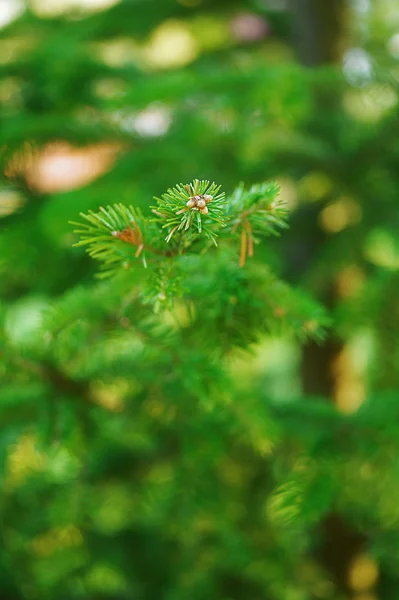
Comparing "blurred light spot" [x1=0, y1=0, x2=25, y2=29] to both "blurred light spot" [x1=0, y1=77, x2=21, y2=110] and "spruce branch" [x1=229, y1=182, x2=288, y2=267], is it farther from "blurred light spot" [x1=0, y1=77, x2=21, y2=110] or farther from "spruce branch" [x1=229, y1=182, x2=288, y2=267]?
"spruce branch" [x1=229, y1=182, x2=288, y2=267]


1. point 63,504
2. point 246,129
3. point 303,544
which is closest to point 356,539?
point 303,544

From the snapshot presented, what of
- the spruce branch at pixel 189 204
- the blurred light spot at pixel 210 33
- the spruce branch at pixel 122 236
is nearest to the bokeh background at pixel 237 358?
the blurred light spot at pixel 210 33

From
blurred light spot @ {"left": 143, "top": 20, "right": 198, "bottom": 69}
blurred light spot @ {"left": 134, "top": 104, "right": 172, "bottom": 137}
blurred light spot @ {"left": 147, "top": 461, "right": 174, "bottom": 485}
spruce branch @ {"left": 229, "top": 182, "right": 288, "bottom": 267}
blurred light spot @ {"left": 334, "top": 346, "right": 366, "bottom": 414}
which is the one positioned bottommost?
blurred light spot @ {"left": 334, "top": 346, "right": 366, "bottom": 414}

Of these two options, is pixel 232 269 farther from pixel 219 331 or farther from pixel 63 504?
pixel 63 504

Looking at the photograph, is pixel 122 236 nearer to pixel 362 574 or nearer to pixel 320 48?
pixel 362 574

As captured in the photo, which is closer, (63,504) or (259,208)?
(259,208)

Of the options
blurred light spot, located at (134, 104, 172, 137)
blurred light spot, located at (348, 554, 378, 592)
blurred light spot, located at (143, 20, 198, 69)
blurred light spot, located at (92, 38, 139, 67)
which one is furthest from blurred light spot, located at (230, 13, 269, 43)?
blurred light spot, located at (348, 554, 378, 592)

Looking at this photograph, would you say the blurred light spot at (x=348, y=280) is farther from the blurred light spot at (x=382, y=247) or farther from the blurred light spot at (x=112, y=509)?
the blurred light spot at (x=112, y=509)
